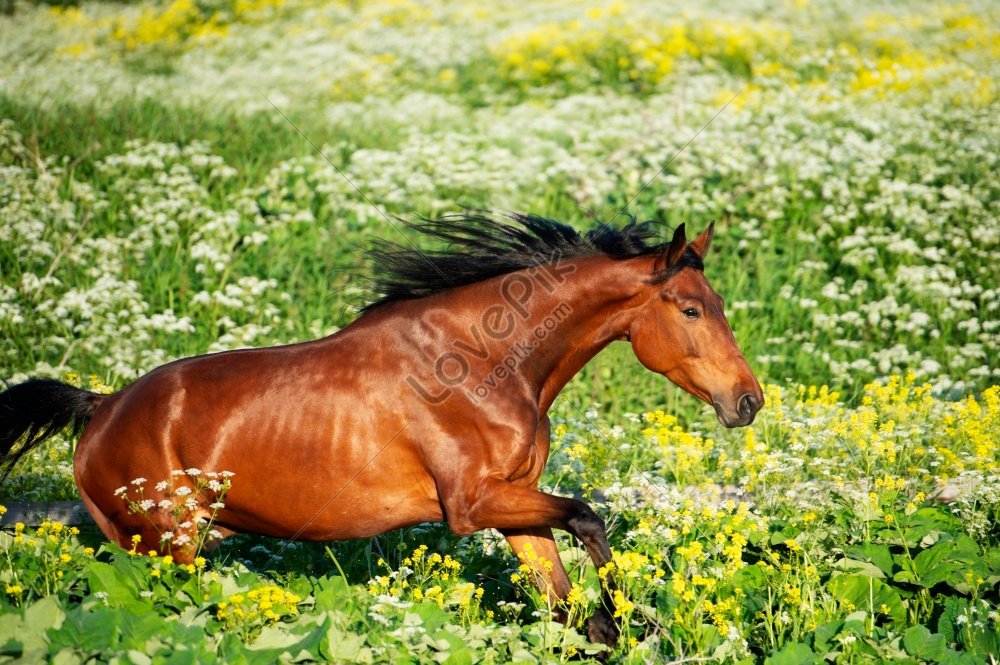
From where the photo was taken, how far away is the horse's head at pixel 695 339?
4.48m

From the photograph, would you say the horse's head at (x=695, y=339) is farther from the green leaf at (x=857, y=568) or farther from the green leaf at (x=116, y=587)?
the green leaf at (x=116, y=587)

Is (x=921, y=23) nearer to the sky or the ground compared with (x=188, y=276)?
nearer to the sky

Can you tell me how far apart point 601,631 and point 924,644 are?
1200mm

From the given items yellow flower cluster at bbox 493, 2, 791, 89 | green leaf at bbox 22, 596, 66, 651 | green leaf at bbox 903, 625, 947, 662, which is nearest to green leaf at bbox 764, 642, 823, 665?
green leaf at bbox 903, 625, 947, 662

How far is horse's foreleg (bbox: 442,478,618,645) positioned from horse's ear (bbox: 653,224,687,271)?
1026 millimetres

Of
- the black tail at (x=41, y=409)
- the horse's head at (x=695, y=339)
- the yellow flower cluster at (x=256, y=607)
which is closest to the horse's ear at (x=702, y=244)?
the horse's head at (x=695, y=339)

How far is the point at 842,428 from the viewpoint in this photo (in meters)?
5.87

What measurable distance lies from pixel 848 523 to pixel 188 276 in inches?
235

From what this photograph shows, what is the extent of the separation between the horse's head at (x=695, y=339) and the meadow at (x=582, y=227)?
63 centimetres

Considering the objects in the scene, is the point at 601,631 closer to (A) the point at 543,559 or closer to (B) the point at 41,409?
(A) the point at 543,559

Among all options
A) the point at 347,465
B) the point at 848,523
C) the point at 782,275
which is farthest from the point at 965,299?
the point at 347,465

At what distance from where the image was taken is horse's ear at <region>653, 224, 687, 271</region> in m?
4.41

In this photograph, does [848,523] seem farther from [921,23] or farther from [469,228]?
[921,23]

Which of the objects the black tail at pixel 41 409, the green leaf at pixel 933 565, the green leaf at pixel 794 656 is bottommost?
the green leaf at pixel 933 565
